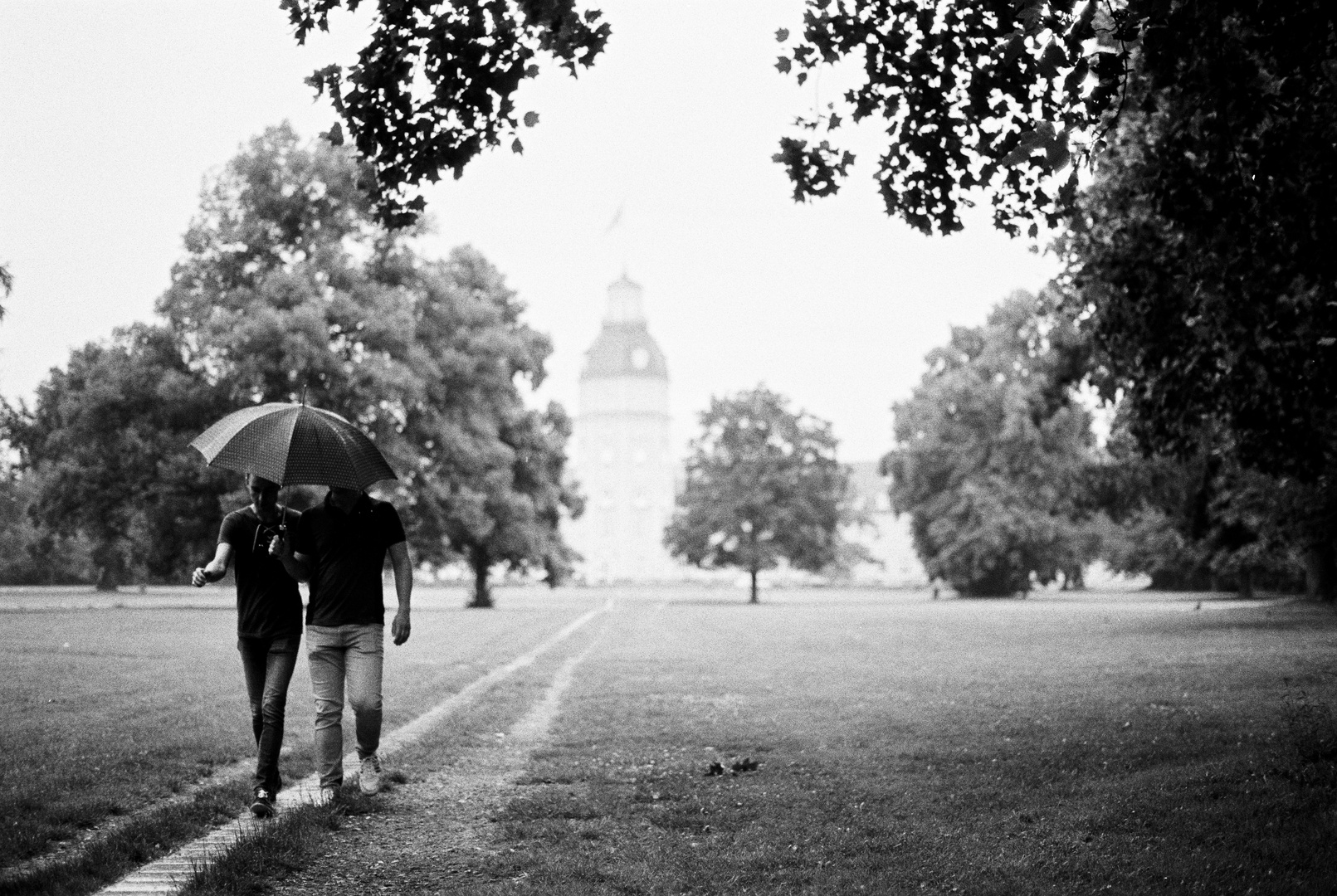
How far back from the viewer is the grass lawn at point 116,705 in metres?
7.70

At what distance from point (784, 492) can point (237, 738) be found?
5684cm

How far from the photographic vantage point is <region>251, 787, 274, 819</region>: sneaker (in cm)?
746

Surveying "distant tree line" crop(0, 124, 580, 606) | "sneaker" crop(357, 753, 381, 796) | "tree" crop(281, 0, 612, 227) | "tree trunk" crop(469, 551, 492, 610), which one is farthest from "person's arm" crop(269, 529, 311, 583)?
"tree trunk" crop(469, 551, 492, 610)

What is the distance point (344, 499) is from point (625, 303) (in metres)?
146

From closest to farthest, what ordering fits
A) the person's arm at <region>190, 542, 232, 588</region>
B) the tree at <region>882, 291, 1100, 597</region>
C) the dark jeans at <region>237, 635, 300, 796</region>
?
the person's arm at <region>190, 542, 232, 588</region>
the dark jeans at <region>237, 635, 300, 796</region>
the tree at <region>882, 291, 1100, 597</region>

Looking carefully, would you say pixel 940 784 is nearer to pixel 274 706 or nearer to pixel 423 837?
pixel 423 837

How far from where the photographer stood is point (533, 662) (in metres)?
21.2

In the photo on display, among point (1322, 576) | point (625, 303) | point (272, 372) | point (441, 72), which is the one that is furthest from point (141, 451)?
point (625, 303)

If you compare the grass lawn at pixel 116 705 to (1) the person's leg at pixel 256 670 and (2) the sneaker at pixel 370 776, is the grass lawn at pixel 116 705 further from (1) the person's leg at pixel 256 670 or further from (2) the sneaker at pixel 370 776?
(2) the sneaker at pixel 370 776

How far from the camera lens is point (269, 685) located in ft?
25.9

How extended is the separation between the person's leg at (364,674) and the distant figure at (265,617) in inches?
15.0

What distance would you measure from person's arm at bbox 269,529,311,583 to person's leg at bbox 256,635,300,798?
1.39ft

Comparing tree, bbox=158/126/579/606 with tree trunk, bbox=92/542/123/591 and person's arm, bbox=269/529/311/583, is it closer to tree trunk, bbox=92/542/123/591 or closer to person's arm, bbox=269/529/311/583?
tree trunk, bbox=92/542/123/591

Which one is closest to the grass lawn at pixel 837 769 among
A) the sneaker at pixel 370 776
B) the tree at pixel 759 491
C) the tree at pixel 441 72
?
the sneaker at pixel 370 776
